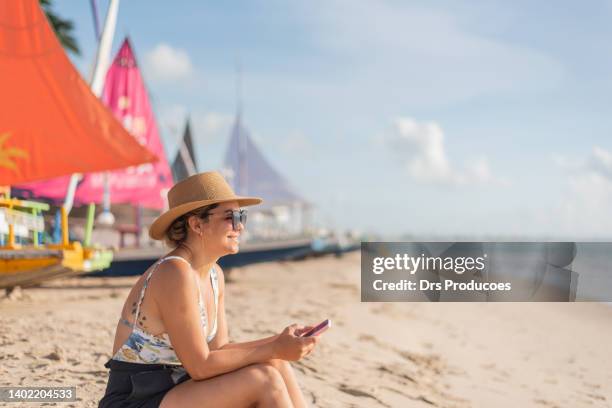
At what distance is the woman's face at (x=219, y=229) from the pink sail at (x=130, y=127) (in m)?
16.5

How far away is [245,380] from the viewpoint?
2.73 metres

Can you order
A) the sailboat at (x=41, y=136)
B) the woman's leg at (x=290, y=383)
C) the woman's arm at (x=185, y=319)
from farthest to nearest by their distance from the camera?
1. the sailboat at (x=41, y=136)
2. the woman's leg at (x=290, y=383)
3. the woman's arm at (x=185, y=319)

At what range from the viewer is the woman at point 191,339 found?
2.63m

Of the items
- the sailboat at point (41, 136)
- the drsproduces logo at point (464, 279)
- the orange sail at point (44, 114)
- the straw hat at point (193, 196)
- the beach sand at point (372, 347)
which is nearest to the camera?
the straw hat at point (193, 196)

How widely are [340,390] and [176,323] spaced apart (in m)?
2.87

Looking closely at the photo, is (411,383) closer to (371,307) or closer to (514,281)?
(371,307)

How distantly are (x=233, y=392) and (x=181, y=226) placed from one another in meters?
0.74

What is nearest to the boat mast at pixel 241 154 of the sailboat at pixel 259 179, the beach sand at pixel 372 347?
the sailboat at pixel 259 179

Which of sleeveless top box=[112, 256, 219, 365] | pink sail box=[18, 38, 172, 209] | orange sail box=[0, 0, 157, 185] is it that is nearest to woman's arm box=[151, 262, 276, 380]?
sleeveless top box=[112, 256, 219, 365]

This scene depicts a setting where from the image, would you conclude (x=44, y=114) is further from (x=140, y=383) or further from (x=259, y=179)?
(x=259, y=179)

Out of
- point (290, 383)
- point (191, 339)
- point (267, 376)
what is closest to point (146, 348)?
point (191, 339)

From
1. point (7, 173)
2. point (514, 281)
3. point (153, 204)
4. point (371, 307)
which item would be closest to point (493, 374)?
point (371, 307)

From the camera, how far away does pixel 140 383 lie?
2.77 metres

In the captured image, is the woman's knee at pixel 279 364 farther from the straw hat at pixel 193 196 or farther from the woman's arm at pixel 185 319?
the straw hat at pixel 193 196
